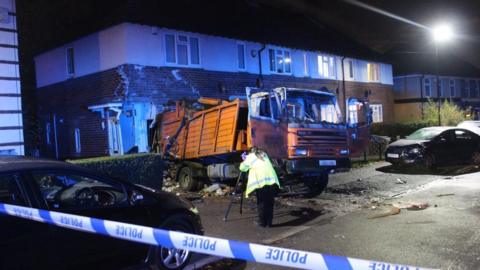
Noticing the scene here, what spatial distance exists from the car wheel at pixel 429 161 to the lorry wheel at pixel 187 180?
7590 millimetres

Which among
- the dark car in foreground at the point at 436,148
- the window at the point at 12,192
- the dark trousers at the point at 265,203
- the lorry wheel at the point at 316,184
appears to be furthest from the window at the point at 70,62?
the window at the point at 12,192

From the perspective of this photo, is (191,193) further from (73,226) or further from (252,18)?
(252,18)

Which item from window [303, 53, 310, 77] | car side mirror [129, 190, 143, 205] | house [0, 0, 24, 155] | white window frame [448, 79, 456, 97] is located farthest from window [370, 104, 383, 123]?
car side mirror [129, 190, 143, 205]

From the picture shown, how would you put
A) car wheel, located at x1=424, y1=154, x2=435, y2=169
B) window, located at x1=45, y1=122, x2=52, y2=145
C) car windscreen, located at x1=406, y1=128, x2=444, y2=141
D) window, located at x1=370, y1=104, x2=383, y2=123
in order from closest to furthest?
car wheel, located at x1=424, y1=154, x2=435, y2=169, car windscreen, located at x1=406, y1=128, x2=444, y2=141, window, located at x1=45, y1=122, x2=52, y2=145, window, located at x1=370, y1=104, x2=383, y2=123

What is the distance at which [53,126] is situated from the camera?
19453 millimetres

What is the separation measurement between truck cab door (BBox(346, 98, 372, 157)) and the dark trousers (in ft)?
12.3

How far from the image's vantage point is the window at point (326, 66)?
2353 centimetres

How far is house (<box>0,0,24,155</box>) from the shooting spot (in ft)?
32.7

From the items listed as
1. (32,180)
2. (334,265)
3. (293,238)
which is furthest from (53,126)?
(334,265)

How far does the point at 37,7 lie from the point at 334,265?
2153 cm

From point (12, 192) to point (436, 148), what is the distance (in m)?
13.9

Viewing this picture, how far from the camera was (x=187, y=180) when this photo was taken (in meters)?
12.5

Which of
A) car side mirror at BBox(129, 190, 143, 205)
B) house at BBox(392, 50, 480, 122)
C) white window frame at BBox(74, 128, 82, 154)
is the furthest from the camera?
house at BBox(392, 50, 480, 122)

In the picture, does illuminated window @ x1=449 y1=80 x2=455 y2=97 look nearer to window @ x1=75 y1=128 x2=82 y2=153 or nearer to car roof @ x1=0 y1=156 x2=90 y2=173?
window @ x1=75 y1=128 x2=82 y2=153
